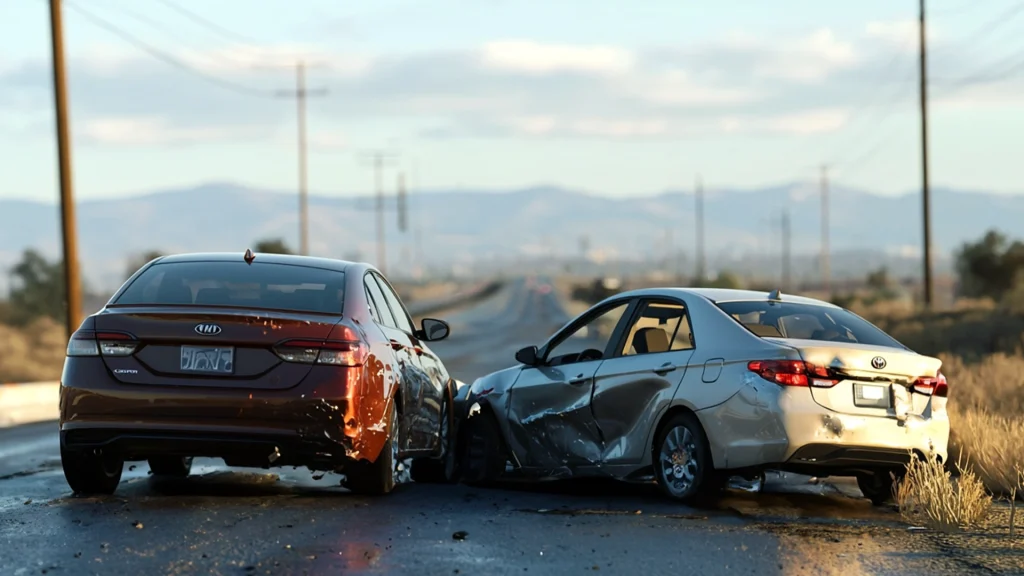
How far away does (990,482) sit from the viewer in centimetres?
1127

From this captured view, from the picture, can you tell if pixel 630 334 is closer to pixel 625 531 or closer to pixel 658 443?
pixel 658 443

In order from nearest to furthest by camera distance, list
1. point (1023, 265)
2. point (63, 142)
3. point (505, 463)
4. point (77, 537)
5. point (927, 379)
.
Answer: point (77, 537) → point (927, 379) → point (505, 463) → point (63, 142) → point (1023, 265)

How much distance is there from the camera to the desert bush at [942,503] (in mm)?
8938

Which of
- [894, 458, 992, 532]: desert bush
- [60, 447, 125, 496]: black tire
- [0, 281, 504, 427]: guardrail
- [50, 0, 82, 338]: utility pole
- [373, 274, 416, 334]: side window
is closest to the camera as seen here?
[894, 458, 992, 532]: desert bush

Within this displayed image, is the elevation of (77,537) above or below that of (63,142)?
below

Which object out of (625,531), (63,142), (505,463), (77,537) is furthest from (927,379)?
(63,142)

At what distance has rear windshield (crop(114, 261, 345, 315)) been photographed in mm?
9891

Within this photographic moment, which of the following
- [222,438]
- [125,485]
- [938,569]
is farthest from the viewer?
[125,485]

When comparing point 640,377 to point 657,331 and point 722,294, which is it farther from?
point 722,294

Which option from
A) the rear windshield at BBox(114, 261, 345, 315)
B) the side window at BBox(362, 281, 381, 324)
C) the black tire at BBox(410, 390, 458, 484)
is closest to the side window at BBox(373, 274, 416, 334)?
the side window at BBox(362, 281, 381, 324)

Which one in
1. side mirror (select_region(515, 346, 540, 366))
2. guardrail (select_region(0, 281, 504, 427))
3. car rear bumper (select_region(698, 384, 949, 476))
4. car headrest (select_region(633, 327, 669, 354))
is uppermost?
car headrest (select_region(633, 327, 669, 354))

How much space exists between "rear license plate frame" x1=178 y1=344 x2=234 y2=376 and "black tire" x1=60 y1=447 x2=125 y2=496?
2.58 ft

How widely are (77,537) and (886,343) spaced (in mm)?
5369

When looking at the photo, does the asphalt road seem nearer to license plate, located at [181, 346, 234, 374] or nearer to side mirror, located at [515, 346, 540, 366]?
license plate, located at [181, 346, 234, 374]
